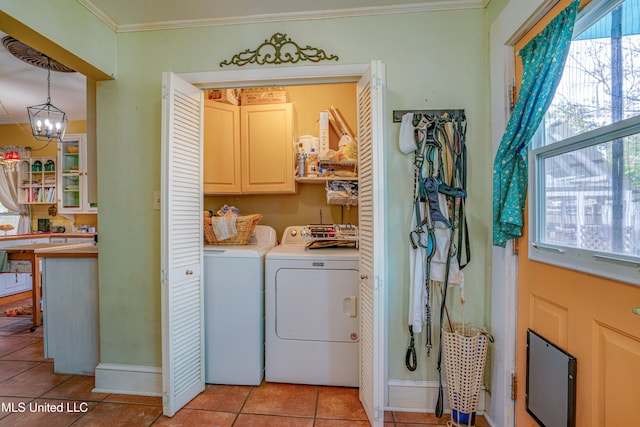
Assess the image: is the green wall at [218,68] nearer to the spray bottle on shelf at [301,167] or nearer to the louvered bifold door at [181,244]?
the louvered bifold door at [181,244]

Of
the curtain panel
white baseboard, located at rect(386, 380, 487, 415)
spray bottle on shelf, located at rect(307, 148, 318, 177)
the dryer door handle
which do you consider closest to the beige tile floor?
white baseboard, located at rect(386, 380, 487, 415)

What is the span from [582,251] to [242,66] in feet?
6.52

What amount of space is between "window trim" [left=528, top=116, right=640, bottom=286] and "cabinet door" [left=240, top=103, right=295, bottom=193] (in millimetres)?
1722

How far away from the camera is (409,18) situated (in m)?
1.82

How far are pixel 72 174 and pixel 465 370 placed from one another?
17.5 feet

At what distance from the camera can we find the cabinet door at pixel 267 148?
2.59 meters

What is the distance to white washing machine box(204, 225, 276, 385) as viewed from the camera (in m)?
2.06

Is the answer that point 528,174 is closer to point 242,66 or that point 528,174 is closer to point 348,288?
point 348,288

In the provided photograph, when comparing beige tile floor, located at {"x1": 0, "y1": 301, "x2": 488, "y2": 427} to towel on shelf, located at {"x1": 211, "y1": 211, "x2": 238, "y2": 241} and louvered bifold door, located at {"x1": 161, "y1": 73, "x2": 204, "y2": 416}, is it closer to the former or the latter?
louvered bifold door, located at {"x1": 161, "y1": 73, "x2": 204, "y2": 416}

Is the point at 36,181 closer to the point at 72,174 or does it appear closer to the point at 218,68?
the point at 72,174

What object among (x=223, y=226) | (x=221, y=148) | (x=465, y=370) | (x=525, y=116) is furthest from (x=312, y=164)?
(x=465, y=370)

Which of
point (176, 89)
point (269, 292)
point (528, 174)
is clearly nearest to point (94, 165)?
point (176, 89)

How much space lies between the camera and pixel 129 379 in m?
2.01

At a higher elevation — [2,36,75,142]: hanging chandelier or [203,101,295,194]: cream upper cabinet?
[2,36,75,142]: hanging chandelier
